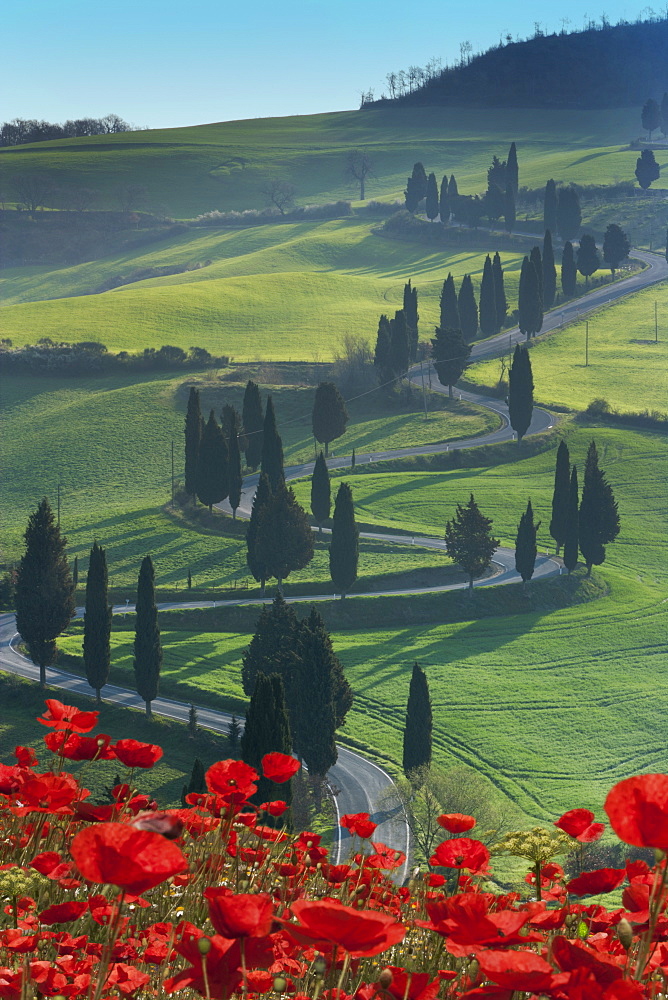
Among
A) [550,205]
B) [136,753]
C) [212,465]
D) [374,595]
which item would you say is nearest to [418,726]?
[374,595]

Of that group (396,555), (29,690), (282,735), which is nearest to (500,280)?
(396,555)

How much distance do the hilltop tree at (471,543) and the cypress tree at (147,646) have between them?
1123 inches

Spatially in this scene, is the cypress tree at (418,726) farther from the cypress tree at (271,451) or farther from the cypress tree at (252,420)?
the cypress tree at (252,420)

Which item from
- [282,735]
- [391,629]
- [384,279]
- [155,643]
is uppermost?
[384,279]

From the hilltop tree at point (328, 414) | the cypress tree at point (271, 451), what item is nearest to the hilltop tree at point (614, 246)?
the hilltop tree at point (328, 414)

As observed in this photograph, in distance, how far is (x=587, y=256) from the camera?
170m

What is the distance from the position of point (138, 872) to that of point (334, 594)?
80.7 metres

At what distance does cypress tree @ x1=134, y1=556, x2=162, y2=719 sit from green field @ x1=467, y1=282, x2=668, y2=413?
74928mm

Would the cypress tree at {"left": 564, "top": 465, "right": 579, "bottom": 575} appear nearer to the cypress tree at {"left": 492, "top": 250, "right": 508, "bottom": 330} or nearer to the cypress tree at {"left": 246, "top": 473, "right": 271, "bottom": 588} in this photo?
the cypress tree at {"left": 246, "top": 473, "right": 271, "bottom": 588}

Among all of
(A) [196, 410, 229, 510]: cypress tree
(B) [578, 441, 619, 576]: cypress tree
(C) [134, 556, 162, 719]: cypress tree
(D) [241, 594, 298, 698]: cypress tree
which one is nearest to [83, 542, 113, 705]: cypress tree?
(C) [134, 556, 162, 719]: cypress tree

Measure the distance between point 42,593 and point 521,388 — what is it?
5982 cm

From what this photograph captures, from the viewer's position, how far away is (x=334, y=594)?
278ft

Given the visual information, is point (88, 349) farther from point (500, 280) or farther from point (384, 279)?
point (384, 279)

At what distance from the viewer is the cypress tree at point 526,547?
83250 millimetres
